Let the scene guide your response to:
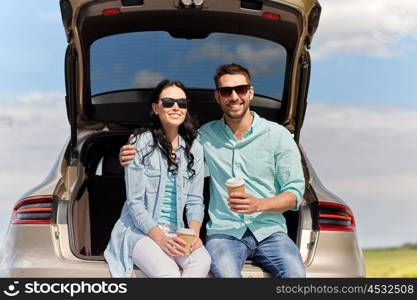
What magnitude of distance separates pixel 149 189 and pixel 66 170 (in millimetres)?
912

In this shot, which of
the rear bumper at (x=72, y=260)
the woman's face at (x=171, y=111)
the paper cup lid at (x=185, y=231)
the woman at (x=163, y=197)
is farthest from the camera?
the woman's face at (x=171, y=111)

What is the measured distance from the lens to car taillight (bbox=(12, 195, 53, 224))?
171 inches

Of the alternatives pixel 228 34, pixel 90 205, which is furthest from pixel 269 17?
pixel 90 205

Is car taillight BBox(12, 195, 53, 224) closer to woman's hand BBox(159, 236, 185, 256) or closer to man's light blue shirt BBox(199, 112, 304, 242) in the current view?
woman's hand BBox(159, 236, 185, 256)

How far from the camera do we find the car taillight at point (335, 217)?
4.46 m

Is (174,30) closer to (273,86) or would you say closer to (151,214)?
(273,86)

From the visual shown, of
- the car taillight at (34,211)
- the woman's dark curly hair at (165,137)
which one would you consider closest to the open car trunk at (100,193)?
the car taillight at (34,211)

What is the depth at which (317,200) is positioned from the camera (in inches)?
178

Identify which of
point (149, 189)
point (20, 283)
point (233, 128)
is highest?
point (233, 128)

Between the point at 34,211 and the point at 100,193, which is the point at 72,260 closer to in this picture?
the point at 34,211

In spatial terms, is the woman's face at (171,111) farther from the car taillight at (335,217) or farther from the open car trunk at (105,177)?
the car taillight at (335,217)

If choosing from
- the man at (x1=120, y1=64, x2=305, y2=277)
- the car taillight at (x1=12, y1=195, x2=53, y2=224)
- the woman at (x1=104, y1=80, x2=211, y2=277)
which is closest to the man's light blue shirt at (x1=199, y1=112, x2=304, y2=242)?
the man at (x1=120, y1=64, x2=305, y2=277)

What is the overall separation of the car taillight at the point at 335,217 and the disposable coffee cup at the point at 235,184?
2.69 ft

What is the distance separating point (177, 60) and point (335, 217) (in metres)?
1.63
